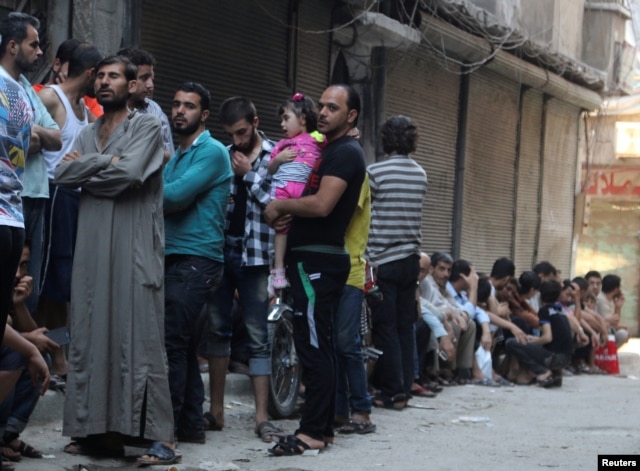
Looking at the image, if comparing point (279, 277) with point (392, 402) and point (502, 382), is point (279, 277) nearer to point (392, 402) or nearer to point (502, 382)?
point (392, 402)

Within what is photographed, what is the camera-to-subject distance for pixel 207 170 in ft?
21.6

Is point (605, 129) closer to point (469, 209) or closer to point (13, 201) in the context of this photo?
point (469, 209)

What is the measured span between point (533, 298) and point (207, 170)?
821 centimetres

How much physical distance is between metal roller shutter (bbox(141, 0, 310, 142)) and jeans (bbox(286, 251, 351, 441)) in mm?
3132

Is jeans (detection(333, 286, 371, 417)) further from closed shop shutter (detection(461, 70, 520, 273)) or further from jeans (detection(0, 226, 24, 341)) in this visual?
closed shop shutter (detection(461, 70, 520, 273))

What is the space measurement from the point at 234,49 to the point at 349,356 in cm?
369

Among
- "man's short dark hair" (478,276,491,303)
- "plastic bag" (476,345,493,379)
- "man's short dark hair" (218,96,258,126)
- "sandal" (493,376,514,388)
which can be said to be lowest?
"sandal" (493,376,514,388)

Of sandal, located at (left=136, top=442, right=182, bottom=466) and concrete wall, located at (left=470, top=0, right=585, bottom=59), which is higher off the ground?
concrete wall, located at (left=470, top=0, right=585, bottom=59)

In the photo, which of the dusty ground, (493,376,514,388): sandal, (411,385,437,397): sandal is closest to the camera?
the dusty ground

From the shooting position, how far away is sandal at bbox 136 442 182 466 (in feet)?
19.5

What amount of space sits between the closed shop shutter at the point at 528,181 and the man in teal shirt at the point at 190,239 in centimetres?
1120

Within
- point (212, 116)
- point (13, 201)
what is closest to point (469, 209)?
point (212, 116)

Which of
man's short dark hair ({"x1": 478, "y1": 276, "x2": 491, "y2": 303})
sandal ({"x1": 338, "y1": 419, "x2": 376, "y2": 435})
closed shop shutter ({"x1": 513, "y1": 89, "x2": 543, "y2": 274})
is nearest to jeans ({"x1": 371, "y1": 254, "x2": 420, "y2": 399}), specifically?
sandal ({"x1": 338, "y1": 419, "x2": 376, "y2": 435})

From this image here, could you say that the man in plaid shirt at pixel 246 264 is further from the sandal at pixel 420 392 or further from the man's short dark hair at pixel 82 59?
the sandal at pixel 420 392
